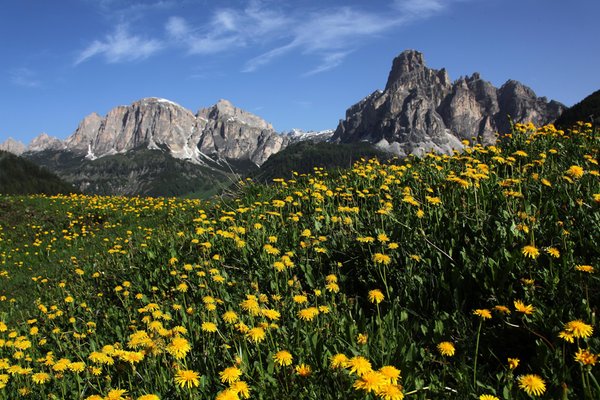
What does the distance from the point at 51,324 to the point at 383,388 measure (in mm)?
6964

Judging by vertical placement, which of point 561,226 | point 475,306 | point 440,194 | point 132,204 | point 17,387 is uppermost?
point 132,204

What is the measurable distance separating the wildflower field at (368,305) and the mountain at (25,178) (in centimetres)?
13553

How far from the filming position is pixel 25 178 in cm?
13375

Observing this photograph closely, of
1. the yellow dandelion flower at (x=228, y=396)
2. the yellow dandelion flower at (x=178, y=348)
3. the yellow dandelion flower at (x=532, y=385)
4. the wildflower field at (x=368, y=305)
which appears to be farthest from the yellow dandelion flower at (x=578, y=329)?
the yellow dandelion flower at (x=178, y=348)

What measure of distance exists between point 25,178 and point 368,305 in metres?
159

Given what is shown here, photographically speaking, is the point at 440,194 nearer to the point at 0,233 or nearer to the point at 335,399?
the point at 335,399

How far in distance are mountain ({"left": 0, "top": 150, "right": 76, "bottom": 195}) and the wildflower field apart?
135533mm

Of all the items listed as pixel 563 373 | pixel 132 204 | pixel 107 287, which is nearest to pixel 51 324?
pixel 107 287

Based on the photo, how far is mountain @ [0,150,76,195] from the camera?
128 m

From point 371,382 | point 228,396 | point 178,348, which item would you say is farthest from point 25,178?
point 371,382

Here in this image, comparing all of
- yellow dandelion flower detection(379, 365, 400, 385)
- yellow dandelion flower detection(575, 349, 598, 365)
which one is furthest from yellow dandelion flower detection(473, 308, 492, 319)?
yellow dandelion flower detection(379, 365, 400, 385)

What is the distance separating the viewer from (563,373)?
2.87 metres

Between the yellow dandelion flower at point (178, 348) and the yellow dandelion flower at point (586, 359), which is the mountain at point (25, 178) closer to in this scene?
the yellow dandelion flower at point (178, 348)

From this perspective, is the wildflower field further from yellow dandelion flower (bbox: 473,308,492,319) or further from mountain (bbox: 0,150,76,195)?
mountain (bbox: 0,150,76,195)
